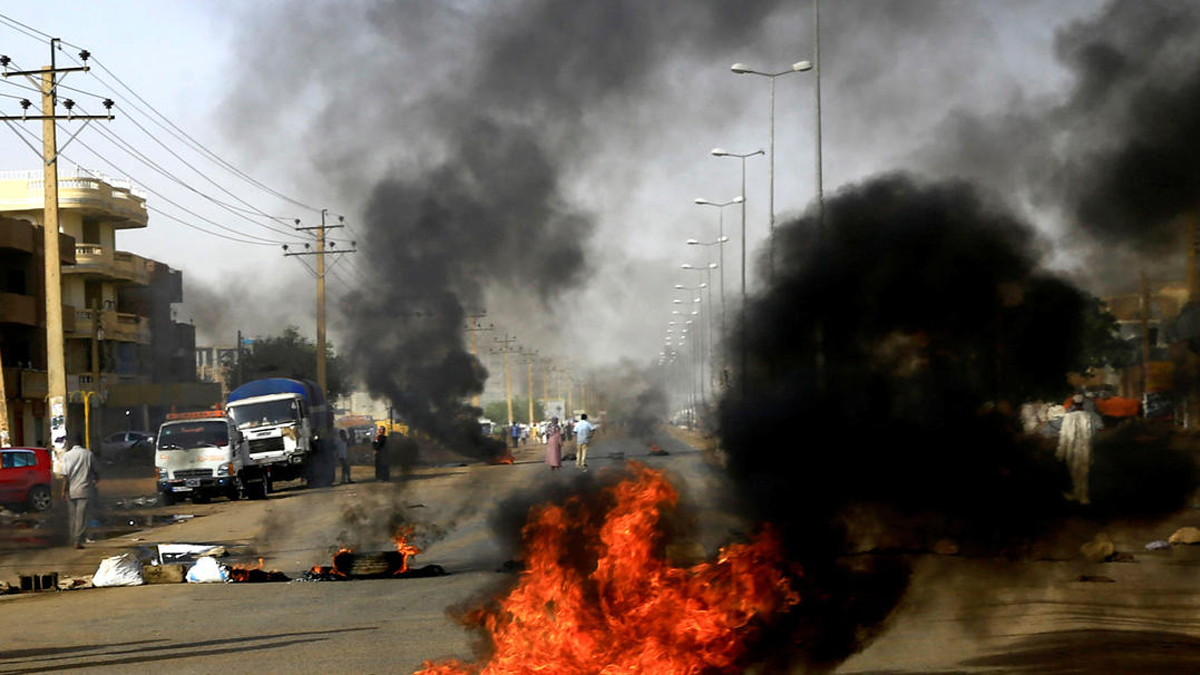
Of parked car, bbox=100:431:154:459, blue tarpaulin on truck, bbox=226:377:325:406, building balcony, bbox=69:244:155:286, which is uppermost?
building balcony, bbox=69:244:155:286

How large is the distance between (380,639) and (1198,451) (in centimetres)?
648

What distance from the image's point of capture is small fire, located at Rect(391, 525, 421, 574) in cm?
1473

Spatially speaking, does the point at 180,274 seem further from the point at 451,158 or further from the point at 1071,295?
the point at 1071,295

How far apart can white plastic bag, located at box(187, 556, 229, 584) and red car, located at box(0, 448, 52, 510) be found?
13608 millimetres

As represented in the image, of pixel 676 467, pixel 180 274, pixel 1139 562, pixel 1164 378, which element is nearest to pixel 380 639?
pixel 676 467

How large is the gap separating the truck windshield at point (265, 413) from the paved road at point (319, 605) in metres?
15.1

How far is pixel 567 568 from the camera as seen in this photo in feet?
23.5

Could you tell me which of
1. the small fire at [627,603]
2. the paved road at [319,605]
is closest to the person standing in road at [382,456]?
the paved road at [319,605]

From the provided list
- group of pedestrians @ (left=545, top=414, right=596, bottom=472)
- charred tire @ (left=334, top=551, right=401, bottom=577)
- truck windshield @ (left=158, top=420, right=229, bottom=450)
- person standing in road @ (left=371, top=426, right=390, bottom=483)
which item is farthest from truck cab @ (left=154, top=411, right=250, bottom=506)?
charred tire @ (left=334, top=551, right=401, bottom=577)

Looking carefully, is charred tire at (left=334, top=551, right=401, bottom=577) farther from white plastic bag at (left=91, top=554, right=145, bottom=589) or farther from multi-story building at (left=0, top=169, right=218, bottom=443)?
multi-story building at (left=0, top=169, right=218, bottom=443)

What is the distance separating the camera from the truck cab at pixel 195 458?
1189 inches

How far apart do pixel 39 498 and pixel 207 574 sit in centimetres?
1410

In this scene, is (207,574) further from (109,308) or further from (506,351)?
(109,308)

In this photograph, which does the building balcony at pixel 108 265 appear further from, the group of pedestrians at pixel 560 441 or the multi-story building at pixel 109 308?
the group of pedestrians at pixel 560 441
